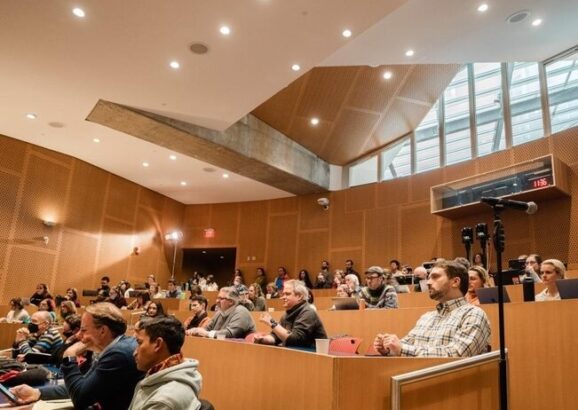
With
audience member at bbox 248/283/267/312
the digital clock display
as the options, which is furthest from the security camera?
the digital clock display

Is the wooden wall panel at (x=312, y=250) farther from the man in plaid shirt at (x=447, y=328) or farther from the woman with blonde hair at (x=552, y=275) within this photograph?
the man in plaid shirt at (x=447, y=328)

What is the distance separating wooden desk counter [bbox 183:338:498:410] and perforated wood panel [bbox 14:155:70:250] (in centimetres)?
817

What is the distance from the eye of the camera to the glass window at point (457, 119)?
379 inches

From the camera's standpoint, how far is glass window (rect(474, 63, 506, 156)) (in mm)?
9078

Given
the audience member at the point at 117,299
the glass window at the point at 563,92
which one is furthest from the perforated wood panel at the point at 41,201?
Answer: the glass window at the point at 563,92

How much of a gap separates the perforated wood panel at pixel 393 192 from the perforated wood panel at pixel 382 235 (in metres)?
0.16

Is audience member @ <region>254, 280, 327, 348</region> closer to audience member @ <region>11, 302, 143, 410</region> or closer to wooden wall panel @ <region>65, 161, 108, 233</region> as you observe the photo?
audience member @ <region>11, 302, 143, 410</region>

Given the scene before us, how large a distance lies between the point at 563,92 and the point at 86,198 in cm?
977

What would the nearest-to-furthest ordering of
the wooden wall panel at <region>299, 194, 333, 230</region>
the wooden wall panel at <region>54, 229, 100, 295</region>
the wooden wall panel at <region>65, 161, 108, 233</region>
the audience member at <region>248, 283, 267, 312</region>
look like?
the audience member at <region>248, 283, 267, 312</region> < the wooden wall panel at <region>54, 229, 100, 295</region> < the wooden wall panel at <region>65, 161, 108, 233</region> < the wooden wall panel at <region>299, 194, 333, 230</region>

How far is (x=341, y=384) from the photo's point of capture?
1955 millimetres

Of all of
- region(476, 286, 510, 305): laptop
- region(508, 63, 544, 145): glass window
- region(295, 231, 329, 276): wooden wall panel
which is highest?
region(508, 63, 544, 145): glass window

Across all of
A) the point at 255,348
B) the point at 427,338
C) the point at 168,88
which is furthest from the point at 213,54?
the point at 427,338

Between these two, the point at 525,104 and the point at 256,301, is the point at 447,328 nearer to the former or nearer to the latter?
the point at 256,301

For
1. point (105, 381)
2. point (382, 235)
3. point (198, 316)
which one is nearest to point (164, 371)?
point (105, 381)
